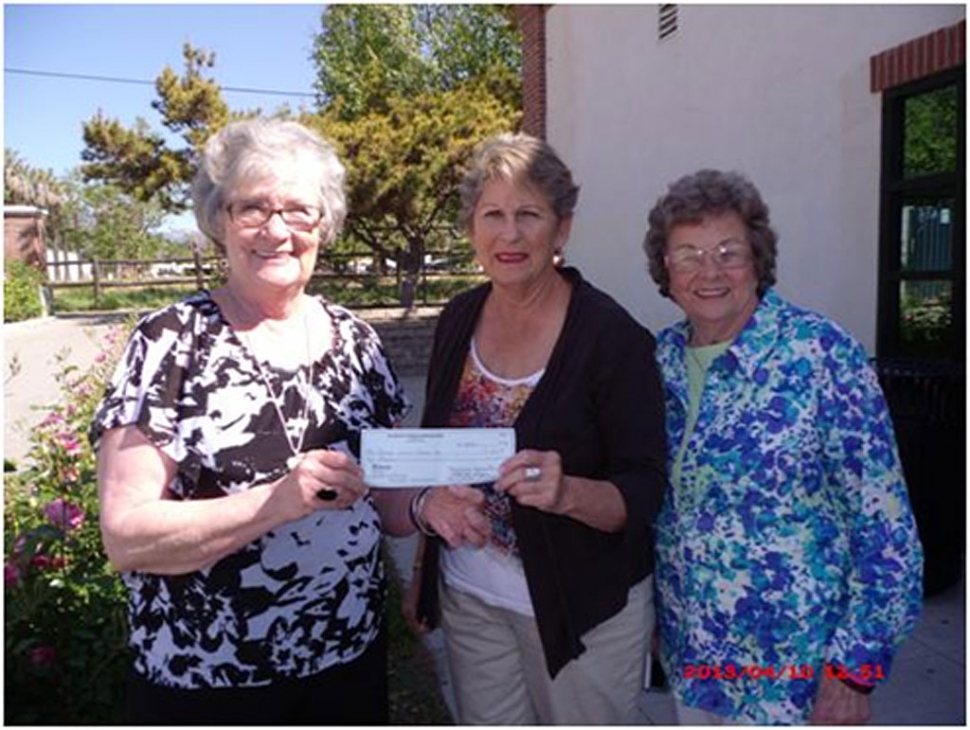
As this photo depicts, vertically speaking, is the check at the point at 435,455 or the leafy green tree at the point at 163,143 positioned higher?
the leafy green tree at the point at 163,143

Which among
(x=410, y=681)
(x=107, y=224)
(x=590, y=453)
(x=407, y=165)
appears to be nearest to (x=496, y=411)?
(x=590, y=453)

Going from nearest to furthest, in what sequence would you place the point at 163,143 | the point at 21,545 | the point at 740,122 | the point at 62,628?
the point at 21,545 → the point at 62,628 → the point at 740,122 → the point at 163,143

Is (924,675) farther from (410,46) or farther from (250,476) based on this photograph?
(410,46)

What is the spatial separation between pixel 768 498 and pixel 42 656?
7.73 feet

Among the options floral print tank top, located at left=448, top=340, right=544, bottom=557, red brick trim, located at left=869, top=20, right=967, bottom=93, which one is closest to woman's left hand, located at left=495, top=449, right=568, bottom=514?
floral print tank top, located at left=448, top=340, right=544, bottom=557

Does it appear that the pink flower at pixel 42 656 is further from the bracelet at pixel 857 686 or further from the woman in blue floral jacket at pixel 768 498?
the bracelet at pixel 857 686

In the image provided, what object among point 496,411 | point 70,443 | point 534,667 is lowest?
point 534,667

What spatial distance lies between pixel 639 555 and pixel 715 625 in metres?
0.24

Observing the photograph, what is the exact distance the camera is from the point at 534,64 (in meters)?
13.0

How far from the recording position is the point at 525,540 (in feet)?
6.67

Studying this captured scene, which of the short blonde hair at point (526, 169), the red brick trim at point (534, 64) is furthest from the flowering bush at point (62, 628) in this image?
the red brick trim at point (534, 64)

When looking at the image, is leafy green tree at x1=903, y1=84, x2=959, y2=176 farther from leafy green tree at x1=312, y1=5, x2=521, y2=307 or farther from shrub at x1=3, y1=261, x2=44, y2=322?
shrub at x1=3, y1=261, x2=44, y2=322

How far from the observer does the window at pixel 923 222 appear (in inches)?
201

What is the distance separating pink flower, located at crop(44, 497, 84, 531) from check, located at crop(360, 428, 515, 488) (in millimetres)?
1938
